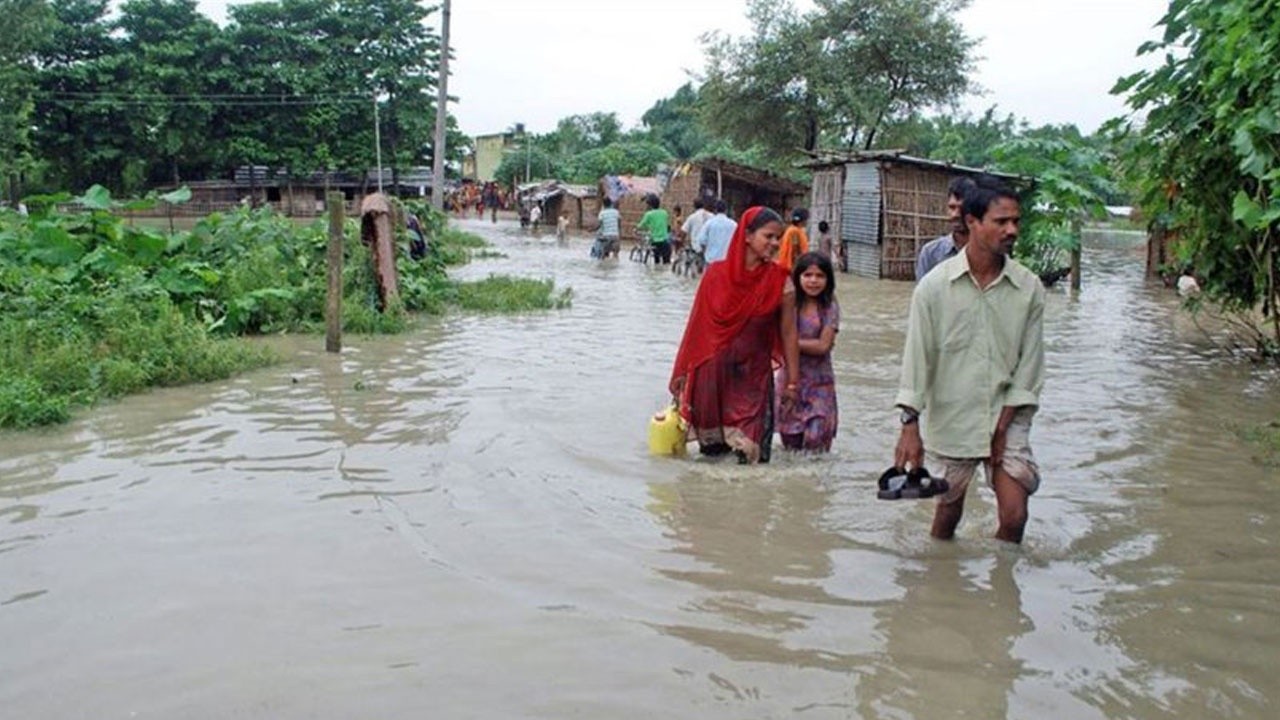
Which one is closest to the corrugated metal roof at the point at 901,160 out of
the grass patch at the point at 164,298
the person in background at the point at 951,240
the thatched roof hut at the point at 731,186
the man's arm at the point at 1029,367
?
the grass patch at the point at 164,298

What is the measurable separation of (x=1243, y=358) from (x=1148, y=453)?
482cm

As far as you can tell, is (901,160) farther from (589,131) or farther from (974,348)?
(589,131)

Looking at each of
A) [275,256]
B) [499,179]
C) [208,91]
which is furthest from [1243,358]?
[499,179]

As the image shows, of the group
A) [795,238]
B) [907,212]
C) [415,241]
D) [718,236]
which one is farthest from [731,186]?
[718,236]

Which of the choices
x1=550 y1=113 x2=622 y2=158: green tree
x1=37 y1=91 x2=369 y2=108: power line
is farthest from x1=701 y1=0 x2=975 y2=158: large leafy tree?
x1=550 y1=113 x2=622 y2=158: green tree

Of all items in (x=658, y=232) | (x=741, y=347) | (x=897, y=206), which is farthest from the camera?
(x=658, y=232)

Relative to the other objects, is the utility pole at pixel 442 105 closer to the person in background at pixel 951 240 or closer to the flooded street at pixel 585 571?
the flooded street at pixel 585 571

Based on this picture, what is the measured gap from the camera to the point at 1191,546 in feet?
15.2

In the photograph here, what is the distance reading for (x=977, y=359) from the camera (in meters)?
3.97

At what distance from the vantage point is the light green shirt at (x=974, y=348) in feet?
13.0

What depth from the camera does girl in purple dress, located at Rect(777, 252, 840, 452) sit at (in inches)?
225

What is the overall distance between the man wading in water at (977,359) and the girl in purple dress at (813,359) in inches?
61.7

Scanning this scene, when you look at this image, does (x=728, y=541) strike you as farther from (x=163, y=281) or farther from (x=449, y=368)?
(x=163, y=281)

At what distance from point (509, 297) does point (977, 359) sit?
32.8 feet
